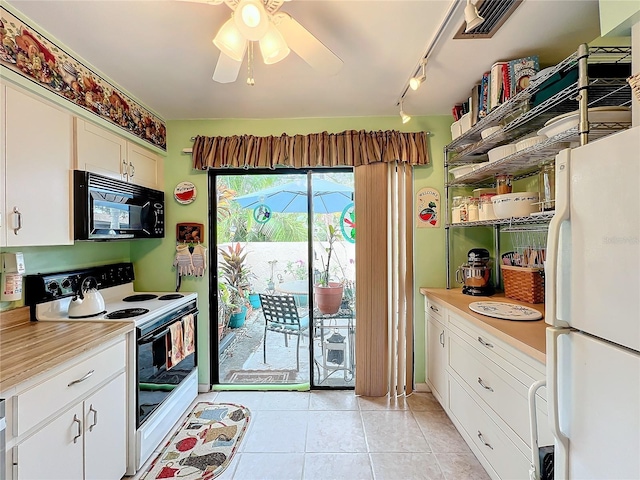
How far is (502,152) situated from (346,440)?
7.23 ft

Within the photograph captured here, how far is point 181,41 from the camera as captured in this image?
1581 millimetres

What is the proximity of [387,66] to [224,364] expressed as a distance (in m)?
2.89

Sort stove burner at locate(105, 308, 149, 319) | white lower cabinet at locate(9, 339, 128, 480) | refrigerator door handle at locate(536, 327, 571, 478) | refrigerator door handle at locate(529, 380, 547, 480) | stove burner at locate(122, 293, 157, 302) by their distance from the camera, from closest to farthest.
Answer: refrigerator door handle at locate(536, 327, 571, 478) → refrigerator door handle at locate(529, 380, 547, 480) → white lower cabinet at locate(9, 339, 128, 480) → stove burner at locate(105, 308, 149, 319) → stove burner at locate(122, 293, 157, 302)

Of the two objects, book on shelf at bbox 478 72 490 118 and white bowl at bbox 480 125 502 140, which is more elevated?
book on shelf at bbox 478 72 490 118

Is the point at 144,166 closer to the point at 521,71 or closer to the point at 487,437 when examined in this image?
the point at 521,71

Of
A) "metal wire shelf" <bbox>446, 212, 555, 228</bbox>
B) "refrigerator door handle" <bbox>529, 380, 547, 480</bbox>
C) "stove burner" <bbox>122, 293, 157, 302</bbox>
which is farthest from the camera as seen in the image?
"stove burner" <bbox>122, 293, 157, 302</bbox>

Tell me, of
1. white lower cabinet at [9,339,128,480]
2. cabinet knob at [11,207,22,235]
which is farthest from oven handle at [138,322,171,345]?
cabinet knob at [11,207,22,235]

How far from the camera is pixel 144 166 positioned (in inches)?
94.2

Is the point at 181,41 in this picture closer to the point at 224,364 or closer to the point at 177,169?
the point at 177,169

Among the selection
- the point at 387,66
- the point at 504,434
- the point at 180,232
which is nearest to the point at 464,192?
the point at 387,66

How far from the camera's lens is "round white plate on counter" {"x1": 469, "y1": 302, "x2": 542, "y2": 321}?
161 cm

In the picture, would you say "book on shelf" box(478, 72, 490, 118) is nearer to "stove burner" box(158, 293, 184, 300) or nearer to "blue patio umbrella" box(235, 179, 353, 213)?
"blue patio umbrella" box(235, 179, 353, 213)

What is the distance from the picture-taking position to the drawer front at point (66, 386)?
1.08 m

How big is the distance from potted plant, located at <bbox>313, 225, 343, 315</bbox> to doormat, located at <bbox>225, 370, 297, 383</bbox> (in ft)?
2.44
